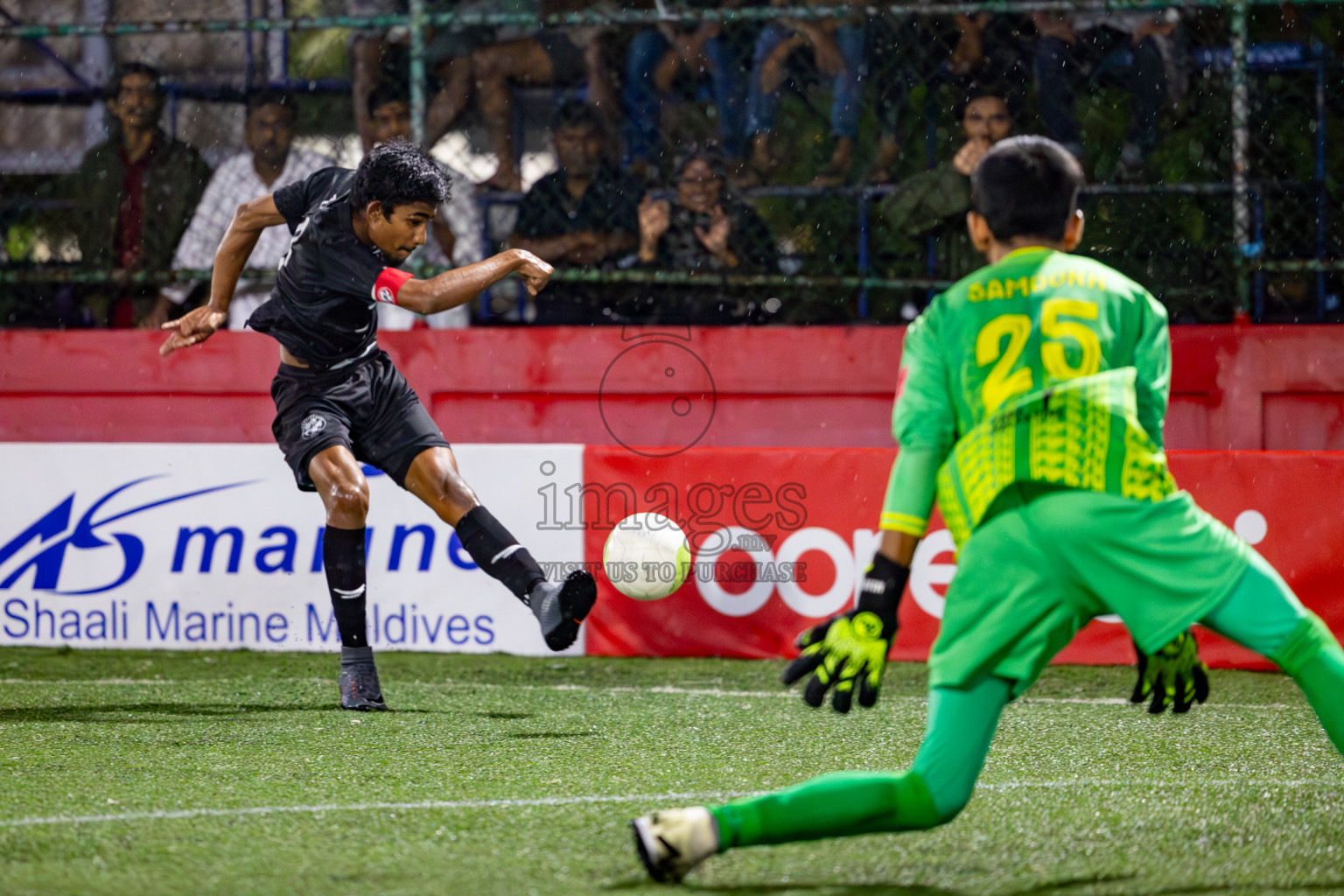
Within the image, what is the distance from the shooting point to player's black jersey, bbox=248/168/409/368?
556 cm

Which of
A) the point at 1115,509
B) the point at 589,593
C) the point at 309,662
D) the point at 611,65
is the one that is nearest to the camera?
the point at 1115,509

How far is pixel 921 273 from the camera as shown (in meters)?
8.02

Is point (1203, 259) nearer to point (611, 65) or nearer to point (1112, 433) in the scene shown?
point (611, 65)

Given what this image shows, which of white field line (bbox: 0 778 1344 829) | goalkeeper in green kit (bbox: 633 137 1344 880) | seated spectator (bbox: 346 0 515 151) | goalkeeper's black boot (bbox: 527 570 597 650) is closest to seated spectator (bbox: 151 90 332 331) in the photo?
seated spectator (bbox: 346 0 515 151)

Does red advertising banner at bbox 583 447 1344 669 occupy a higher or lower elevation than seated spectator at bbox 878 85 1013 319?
lower

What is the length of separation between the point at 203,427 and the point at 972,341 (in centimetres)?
636

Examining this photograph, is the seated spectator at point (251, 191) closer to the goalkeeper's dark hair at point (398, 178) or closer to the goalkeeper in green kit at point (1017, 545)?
the goalkeeper's dark hair at point (398, 178)

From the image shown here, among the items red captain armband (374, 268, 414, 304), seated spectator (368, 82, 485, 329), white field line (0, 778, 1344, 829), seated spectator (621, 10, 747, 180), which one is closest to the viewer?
white field line (0, 778, 1344, 829)

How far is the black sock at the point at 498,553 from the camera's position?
5535mm

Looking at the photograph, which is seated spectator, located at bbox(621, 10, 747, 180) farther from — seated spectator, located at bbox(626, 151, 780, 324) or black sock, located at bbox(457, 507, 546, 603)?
black sock, located at bbox(457, 507, 546, 603)

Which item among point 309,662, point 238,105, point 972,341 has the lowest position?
point 309,662

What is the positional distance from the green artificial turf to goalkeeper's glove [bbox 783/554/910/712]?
41cm

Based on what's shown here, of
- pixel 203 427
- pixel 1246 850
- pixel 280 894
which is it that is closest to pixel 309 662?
pixel 203 427

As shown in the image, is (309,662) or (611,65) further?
(611,65)
